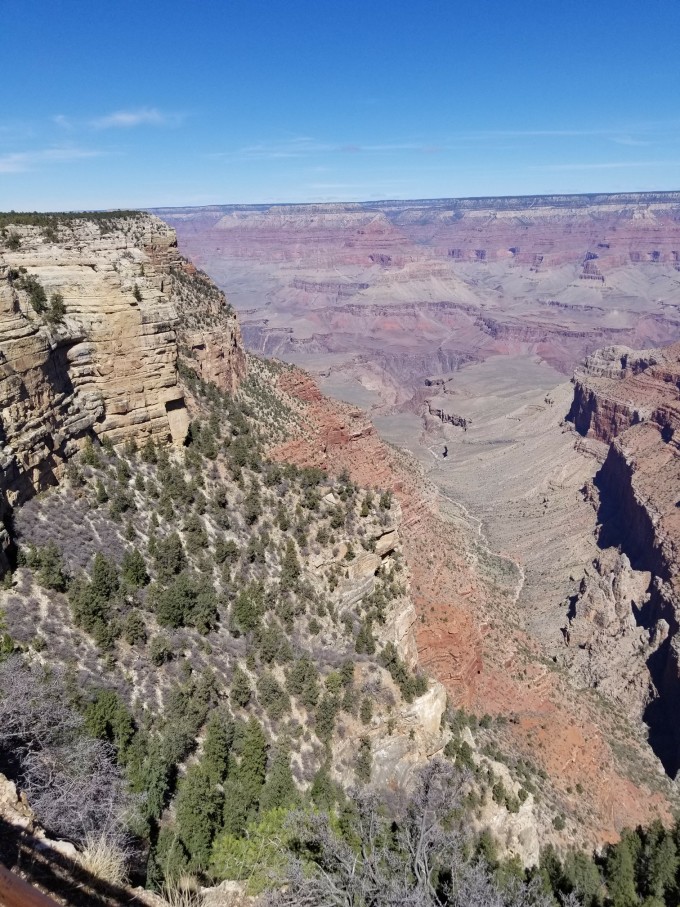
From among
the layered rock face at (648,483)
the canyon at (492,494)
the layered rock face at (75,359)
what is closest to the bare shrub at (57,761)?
the canyon at (492,494)

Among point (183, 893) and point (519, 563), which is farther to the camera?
point (519, 563)

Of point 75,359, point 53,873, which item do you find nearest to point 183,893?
point 53,873

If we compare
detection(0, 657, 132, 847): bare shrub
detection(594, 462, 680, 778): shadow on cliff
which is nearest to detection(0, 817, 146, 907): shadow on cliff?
detection(0, 657, 132, 847): bare shrub

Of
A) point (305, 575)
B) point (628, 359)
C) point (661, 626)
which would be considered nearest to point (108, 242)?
point (305, 575)

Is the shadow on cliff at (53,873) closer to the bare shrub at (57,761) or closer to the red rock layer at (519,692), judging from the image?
the bare shrub at (57,761)

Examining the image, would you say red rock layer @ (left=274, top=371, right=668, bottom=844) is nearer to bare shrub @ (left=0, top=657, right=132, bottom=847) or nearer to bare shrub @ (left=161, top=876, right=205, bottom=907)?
bare shrub @ (left=0, top=657, right=132, bottom=847)

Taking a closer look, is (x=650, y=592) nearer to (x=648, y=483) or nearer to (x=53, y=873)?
(x=648, y=483)
